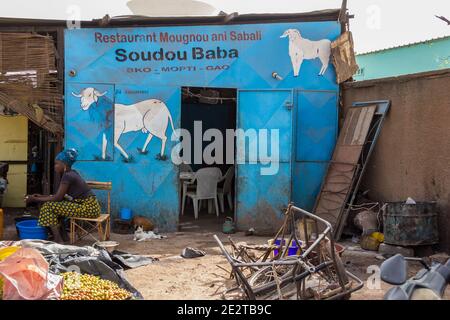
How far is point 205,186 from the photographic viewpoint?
10516 millimetres

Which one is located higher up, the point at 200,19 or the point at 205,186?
the point at 200,19

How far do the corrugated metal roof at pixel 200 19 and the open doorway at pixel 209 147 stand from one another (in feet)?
4.31

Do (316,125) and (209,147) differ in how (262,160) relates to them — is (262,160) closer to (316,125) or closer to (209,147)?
(316,125)

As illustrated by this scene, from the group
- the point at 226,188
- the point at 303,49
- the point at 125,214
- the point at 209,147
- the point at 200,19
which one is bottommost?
the point at 125,214

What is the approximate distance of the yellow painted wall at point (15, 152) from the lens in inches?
436

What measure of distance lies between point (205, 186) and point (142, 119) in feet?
7.43

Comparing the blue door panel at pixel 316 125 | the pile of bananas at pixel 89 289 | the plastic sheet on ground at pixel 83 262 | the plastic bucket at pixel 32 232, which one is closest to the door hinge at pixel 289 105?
the blue door panel at pixel 316 125

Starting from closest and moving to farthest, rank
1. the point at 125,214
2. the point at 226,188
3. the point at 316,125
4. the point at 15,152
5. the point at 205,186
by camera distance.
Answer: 1. the point at 125,214
2. the point at 316,125
3. the point at 205,186
4. the point at 226,188
5. the point at 15,152

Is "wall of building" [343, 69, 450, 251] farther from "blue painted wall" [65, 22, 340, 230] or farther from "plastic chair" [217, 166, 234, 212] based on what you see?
"plastic chair" [217, 166, 234, 212]

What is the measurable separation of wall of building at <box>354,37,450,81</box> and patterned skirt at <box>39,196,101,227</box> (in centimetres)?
951

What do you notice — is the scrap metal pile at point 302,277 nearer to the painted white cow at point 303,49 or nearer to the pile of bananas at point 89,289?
the pile of bananas at point 89,289

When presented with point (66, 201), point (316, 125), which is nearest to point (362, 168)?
point (316, 125)
